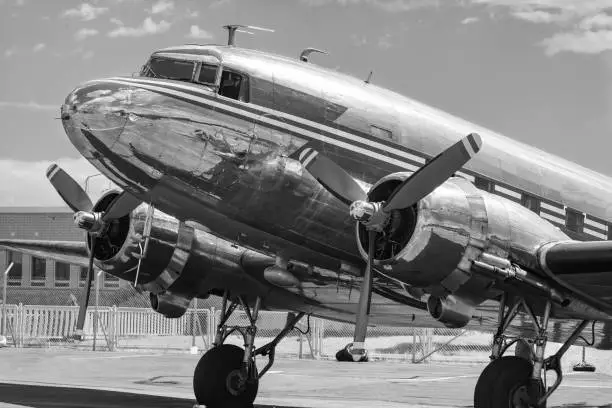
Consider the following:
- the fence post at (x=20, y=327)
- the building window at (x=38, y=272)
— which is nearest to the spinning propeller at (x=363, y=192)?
the fence post at (x=20, y=327)

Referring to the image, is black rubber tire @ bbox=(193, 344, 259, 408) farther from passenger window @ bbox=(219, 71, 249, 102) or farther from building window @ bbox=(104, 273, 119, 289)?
building window @ bbox=(104, 273, 119, 289)

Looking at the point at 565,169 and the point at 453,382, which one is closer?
the point at 565,169

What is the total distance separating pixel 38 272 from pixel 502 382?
4790 cm

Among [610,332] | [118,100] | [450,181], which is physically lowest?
[610,332]

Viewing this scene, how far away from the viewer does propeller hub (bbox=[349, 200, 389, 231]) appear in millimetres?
9922

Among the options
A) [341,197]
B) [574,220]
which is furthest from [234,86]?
[574,220]

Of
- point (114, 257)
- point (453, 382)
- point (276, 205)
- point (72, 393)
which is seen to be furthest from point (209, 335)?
point (276, 205)

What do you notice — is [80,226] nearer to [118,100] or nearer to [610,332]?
[118,100]

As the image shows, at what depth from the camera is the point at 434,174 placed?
9.88m

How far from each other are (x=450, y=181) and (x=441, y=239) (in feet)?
3.16

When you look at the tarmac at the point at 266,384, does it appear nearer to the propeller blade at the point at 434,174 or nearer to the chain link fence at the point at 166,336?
the chain link fence at the point at 166,336

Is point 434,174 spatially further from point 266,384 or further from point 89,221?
point 266,384

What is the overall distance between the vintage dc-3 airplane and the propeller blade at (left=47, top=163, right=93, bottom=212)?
46 cm

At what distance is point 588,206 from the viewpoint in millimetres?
13125
